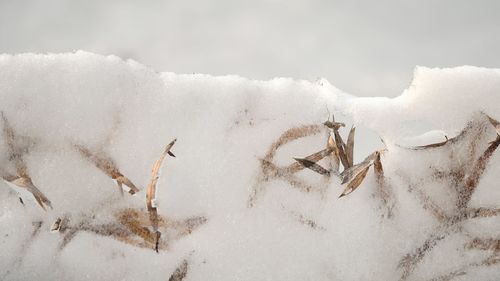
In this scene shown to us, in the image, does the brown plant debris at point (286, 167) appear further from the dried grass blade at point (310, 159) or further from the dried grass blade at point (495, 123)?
the dried grass blade at point (495, 123)

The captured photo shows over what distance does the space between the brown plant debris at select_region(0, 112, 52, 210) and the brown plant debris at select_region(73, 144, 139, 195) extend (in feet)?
0.15

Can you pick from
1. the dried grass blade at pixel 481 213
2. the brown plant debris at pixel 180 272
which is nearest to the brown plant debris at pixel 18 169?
the brown plant debris at pixel 180 272

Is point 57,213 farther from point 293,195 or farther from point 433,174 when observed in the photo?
point 433,174

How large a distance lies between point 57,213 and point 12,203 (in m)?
0.04

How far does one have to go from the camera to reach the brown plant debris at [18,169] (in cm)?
45

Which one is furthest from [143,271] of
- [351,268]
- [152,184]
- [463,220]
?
[463,220]

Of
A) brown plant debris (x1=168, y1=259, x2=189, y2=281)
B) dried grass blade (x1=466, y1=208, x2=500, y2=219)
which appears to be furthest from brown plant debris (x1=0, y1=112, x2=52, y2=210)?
dried grass blade (x1=466, y1=208, x2=500, y2=219)

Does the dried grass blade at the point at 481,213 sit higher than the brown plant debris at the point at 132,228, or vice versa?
the dried grass blade at the point at 481,213

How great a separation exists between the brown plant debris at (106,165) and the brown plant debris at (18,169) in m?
0.05

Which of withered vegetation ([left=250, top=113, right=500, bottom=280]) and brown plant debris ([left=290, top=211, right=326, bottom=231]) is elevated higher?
withered vegetation ([left=250, top=113, right=500, bottom=280])

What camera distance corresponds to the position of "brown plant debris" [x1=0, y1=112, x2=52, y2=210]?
1.48 feet

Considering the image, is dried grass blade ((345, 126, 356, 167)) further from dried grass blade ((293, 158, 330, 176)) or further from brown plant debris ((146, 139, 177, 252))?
brown plant debris ((146, 139, 177, 252))

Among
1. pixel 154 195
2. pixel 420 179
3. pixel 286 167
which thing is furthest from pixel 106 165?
pixel 420 179

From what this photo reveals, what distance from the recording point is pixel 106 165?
1.52ft
